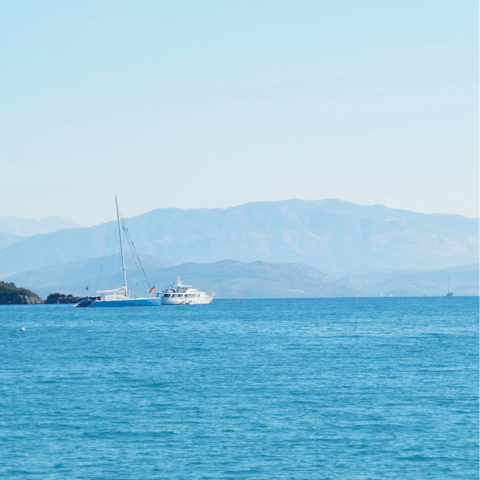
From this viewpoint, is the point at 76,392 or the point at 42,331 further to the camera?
the point at 42,331

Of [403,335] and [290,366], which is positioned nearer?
[290,366]

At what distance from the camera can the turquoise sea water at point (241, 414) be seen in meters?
34.6

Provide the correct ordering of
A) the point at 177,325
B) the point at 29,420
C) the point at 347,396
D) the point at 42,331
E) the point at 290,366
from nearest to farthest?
1. the point at 29,420
2. the point at 347,396
3. the point at 290,366
4. the point at 42,331
5. the point at 177,325

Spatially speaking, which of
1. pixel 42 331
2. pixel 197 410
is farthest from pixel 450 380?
pixel 42 331

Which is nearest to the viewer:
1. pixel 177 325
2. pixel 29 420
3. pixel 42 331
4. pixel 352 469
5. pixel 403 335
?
pixel 352 469

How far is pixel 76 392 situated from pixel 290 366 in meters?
22.6

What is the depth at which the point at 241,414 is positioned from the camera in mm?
45156

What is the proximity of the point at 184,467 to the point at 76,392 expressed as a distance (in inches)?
855

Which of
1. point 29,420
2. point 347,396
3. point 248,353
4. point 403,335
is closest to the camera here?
point 29,420

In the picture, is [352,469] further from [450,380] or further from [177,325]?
[177,325]

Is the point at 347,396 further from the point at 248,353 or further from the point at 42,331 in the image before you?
the point at 42,331

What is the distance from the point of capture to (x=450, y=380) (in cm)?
5903

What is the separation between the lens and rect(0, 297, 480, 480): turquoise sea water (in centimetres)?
3462

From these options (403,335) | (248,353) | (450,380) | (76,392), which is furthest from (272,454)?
(403,335)
